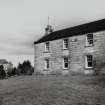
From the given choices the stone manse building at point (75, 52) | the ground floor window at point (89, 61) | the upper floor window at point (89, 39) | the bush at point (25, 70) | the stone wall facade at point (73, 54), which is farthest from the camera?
the bush at point (25, 70)

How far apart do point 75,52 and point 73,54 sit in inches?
18.7

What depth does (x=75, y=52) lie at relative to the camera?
29.8 meters

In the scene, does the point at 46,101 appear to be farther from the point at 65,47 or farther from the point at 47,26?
the point at 47,26

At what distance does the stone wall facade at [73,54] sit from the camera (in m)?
26.7

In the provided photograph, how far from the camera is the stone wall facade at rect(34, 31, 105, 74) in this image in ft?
87.6

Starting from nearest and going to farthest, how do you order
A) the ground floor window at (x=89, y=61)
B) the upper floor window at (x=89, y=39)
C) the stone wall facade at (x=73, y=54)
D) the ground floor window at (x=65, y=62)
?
the stone wall facade at (x=73, y=54) → the ground floor window at (x=89, y=61) → the upper floor window at (x=89, y=39) → the ground floor window at (x=65, y=62)

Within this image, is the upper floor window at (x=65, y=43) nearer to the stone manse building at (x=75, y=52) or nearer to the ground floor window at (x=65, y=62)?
the stone manse building at (x=75, y=52)

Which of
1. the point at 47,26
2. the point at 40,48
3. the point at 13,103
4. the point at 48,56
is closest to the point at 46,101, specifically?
the point at 13,103

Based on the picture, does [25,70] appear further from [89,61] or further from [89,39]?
[89,39]

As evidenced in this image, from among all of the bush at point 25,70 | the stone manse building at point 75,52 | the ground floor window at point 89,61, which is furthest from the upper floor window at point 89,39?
the bush at point 25,70

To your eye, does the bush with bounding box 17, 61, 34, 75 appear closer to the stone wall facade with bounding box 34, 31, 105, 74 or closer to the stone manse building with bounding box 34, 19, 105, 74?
the stone wall facade with bounding box 34, 31, 105, 74

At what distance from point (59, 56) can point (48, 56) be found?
272 centimetres

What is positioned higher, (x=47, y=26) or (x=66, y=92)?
(x=47, y=26)

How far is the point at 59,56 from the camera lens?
32281 millimetres
